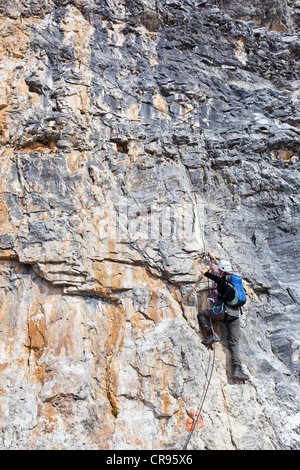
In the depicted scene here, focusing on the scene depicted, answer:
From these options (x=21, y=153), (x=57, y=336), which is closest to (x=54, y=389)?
(x=57, y=336)

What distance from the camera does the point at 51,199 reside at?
330 inches

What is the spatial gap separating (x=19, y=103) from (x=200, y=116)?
17.2 ft

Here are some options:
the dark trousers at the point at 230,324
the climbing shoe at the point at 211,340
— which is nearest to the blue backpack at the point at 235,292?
the dark trousers at the point at 230,324

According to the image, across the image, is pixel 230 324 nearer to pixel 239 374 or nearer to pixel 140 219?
pixel 239 374

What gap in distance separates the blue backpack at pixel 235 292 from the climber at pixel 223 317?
7 cm

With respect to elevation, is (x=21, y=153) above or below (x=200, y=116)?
below

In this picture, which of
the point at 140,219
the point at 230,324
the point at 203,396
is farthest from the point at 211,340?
the point at 140,219

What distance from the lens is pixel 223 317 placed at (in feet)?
26.1

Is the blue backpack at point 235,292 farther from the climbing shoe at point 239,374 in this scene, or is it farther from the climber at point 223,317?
the climbing shoe at point 239,374

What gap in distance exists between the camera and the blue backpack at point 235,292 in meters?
7.66

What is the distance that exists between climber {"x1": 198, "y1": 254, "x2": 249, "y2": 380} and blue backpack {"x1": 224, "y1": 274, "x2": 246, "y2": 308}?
7 centimetres
